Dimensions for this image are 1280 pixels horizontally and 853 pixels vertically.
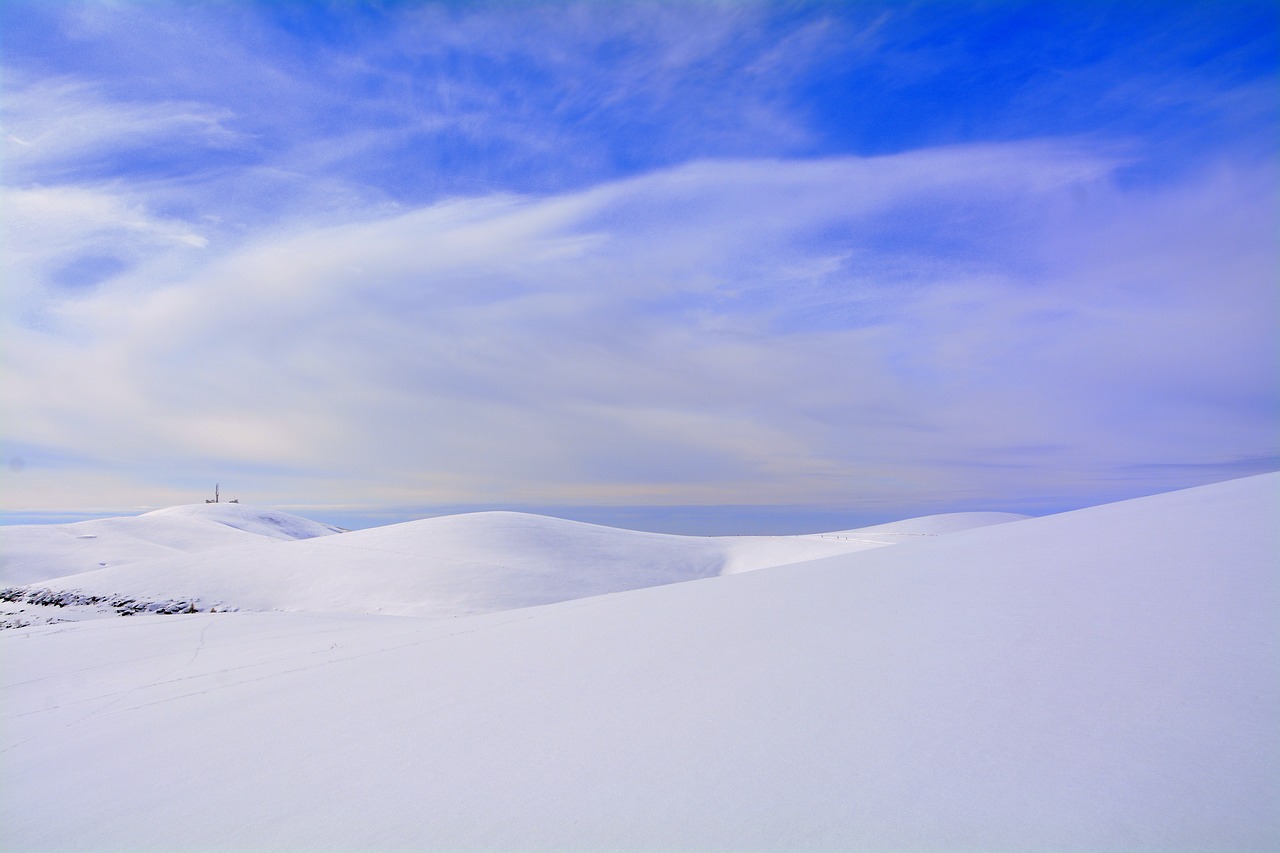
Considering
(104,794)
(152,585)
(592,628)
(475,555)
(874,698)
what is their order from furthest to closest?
1. (475,555)
2. (152,585)
3. (592,628)
4. (104,794)
5. (874,698)

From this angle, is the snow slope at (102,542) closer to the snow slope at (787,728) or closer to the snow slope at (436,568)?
the snow slope at (436,568)

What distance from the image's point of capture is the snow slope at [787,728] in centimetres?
204

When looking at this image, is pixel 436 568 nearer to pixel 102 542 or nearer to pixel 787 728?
pixel 787 728

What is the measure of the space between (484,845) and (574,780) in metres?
0.38

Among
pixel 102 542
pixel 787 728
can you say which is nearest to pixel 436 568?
pixel 787 728

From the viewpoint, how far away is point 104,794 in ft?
9.87

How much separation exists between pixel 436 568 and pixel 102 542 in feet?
61.1

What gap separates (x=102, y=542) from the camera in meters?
28.0

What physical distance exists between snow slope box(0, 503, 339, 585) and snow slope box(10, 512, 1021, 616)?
Result: 4.90m

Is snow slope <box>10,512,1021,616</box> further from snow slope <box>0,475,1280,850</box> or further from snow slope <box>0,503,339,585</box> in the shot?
snow slope <box>0,475,1280,850</box>

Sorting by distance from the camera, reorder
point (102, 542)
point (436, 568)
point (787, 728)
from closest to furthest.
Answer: point (787, 728) → point (436, 568) → point (102, 542)

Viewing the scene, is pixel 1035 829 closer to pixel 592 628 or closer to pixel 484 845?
pixel 484 845

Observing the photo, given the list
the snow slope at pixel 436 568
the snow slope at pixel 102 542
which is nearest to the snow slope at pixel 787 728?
the snow slope at pixel 436 568

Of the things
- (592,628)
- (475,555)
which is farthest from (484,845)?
(475,555)
